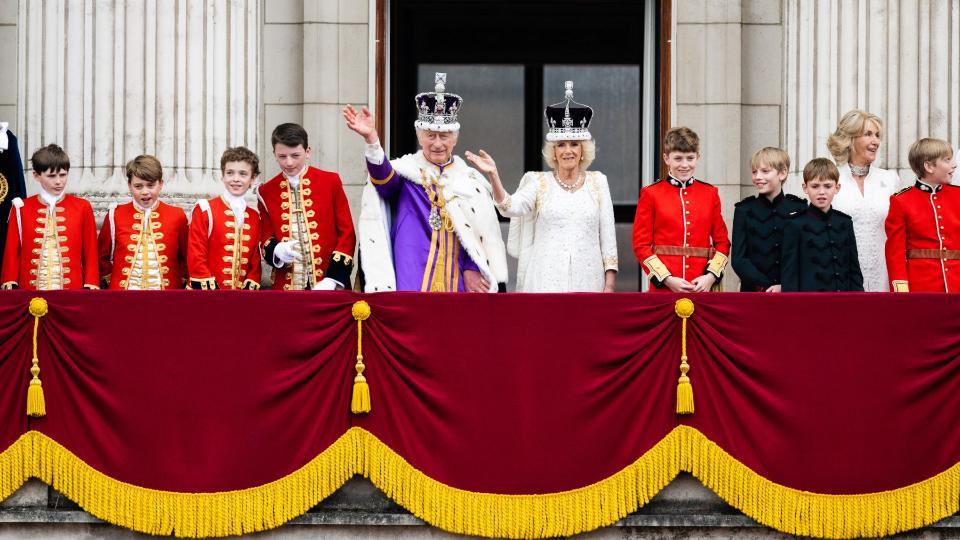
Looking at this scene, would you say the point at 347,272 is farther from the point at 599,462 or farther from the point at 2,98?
the point at 2,98

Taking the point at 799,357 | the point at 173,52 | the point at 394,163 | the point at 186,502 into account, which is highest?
the point at 173,52

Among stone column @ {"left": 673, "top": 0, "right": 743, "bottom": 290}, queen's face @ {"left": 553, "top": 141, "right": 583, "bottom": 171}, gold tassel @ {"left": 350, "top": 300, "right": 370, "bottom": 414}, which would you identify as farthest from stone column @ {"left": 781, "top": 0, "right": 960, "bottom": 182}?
gold tassel @ {"left": 350, "top": 300, "right": 370, "bottom": 414}

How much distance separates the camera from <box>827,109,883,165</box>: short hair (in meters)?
10.0

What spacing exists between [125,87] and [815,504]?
603 cm

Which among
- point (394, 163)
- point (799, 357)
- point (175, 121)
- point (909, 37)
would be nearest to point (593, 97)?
point (909, 37)

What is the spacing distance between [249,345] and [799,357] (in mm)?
2877

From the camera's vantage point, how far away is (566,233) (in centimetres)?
977

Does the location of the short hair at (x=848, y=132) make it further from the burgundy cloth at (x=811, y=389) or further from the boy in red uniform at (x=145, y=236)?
the boy in red uniform at (x=145, y=236)

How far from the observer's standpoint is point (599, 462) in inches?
337

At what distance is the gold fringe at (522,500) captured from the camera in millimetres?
8461

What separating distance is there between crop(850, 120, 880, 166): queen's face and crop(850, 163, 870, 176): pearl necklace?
0.02 meters

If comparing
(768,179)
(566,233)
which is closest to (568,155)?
(566,233)

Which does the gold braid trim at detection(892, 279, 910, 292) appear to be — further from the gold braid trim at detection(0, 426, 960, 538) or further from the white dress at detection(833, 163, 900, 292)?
the gold braid trim at detection(0, 426, 960, 538)

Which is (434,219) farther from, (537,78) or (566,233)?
(537,78)
